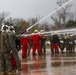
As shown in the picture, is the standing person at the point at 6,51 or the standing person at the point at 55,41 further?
the standing person at the point at 55,41

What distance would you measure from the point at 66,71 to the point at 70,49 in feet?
55.6

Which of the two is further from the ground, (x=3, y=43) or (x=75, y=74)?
(x=3, y=43)

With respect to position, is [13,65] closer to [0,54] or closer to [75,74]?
[0,54]

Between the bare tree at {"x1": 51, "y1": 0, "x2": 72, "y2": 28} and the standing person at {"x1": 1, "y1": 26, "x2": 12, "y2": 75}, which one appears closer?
the standing person at {"x1": 1, "y1": 26, "x2": 12, "y2": 75}

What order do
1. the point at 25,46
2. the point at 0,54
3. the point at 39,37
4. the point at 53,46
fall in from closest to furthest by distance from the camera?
the point at 0,54 < the point at 25,46 < the point at 39,37 < the point at 53,46

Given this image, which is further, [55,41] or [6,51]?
[55,41]

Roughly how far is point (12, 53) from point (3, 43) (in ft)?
1.54

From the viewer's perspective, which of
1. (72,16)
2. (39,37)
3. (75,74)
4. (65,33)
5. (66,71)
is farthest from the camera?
(72,16)

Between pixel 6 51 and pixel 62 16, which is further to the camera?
pixel 62 16

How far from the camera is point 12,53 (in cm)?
1437

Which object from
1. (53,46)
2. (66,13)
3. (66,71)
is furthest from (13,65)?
(66,13)

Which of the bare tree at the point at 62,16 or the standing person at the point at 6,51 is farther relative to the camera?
the bare tree at the point at 62,16

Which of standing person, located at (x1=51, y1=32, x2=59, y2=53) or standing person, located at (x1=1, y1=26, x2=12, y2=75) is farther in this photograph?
standing person, located at (x1=51, y1=32, x2=59, y2=53)

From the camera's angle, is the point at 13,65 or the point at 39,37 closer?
the point at 13,65
